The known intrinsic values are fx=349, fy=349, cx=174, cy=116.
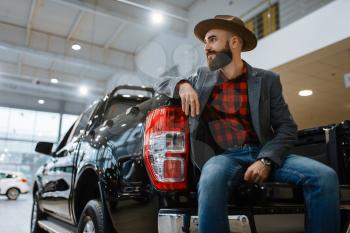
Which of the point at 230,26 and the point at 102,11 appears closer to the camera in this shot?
the point at 230,26

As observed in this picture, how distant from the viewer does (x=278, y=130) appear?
161 centimetres

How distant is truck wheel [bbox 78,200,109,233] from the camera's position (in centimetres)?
185

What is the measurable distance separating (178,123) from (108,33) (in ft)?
32.5

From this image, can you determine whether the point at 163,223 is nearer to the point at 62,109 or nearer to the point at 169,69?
the point at 169,69

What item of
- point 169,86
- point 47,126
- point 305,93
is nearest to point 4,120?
point 47,126

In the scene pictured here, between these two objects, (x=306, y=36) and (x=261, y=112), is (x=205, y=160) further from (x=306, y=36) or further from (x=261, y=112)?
(x=306, y=36)

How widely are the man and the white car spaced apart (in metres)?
12.2

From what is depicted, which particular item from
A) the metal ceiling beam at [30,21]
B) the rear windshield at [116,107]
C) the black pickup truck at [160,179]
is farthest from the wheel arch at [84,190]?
the metal ceiling beam at [30,21]

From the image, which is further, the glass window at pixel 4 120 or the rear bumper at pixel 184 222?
the glass window at pixel 4 120

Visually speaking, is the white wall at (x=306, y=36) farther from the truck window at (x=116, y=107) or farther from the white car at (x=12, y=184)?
the white car at (x=12, y=184)

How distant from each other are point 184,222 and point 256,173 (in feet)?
1.11

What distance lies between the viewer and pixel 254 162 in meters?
1.46

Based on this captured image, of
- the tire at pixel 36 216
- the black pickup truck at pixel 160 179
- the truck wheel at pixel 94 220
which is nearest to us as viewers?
the black pickup truck at pixel 160 179

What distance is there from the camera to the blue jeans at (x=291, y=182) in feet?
4.03
